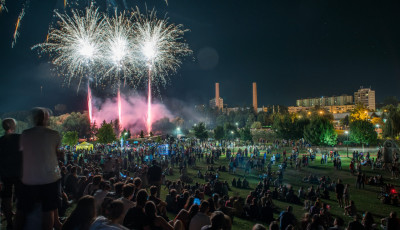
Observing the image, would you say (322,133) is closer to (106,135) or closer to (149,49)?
(149,49)

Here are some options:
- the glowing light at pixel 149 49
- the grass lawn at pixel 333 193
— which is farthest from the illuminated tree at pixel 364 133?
the glowing light at pixel 149 49

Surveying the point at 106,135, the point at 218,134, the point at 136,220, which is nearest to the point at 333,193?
the point at 136,220

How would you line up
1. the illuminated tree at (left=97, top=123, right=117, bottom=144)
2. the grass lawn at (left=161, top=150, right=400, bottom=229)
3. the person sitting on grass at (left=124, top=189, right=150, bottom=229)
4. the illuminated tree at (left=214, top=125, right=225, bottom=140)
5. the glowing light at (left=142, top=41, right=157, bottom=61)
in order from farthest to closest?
the illuminated tree at (left=214, top=125, right=225, bottom=140)
the illuminated tree at (left=97, top=123, right=117, bottom=144)
the glowing light at (left=142, top=41, right=157, bottom=61)
the grass lawn at (left=161, top=150, right=400, bottom=229)
the person sitting on grass at (left=124, top=189, right=150, bottom=229)

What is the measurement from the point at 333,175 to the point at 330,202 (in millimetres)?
9831

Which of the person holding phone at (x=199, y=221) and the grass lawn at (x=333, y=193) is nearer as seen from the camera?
the person holding phone at (x=199, y=221)

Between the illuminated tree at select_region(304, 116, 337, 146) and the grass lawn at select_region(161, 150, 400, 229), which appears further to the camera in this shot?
the illuminated tree at select_region(304, 116, 337, 146)

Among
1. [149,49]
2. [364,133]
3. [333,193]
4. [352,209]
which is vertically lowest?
[333,193]

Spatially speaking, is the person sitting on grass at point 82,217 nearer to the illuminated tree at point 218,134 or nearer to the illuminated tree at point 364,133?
the illuminated tree at point 364,133

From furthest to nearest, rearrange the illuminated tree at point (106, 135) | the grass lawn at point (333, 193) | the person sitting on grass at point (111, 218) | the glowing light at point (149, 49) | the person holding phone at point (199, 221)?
1. the illuminated tree at point (106, 135)
2. the glowing light at point (149, 49)
3. the grass lawn at point (333, 193)
4. the person holding phone at point (199, 221)
5. the person sitting on grass at point (111, 218)

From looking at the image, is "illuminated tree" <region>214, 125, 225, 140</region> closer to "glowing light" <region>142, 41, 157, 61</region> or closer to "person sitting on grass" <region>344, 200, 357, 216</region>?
"glowing light" <region>142, 41, 157, 61</region>

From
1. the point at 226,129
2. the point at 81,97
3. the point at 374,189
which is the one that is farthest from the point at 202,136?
the point at 81,97

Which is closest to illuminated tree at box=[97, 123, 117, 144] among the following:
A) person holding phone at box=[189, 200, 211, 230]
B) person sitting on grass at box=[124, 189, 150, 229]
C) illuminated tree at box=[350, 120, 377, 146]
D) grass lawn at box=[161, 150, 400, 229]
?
grass lawn at box=[161, 150, 400, 229]

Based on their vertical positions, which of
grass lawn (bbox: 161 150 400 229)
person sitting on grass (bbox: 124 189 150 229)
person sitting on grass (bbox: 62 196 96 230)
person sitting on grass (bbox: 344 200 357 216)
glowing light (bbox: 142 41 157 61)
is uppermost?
glowing light (bbox: 142 41 157 61)

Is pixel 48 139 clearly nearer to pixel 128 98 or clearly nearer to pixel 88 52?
pixel 88 52
